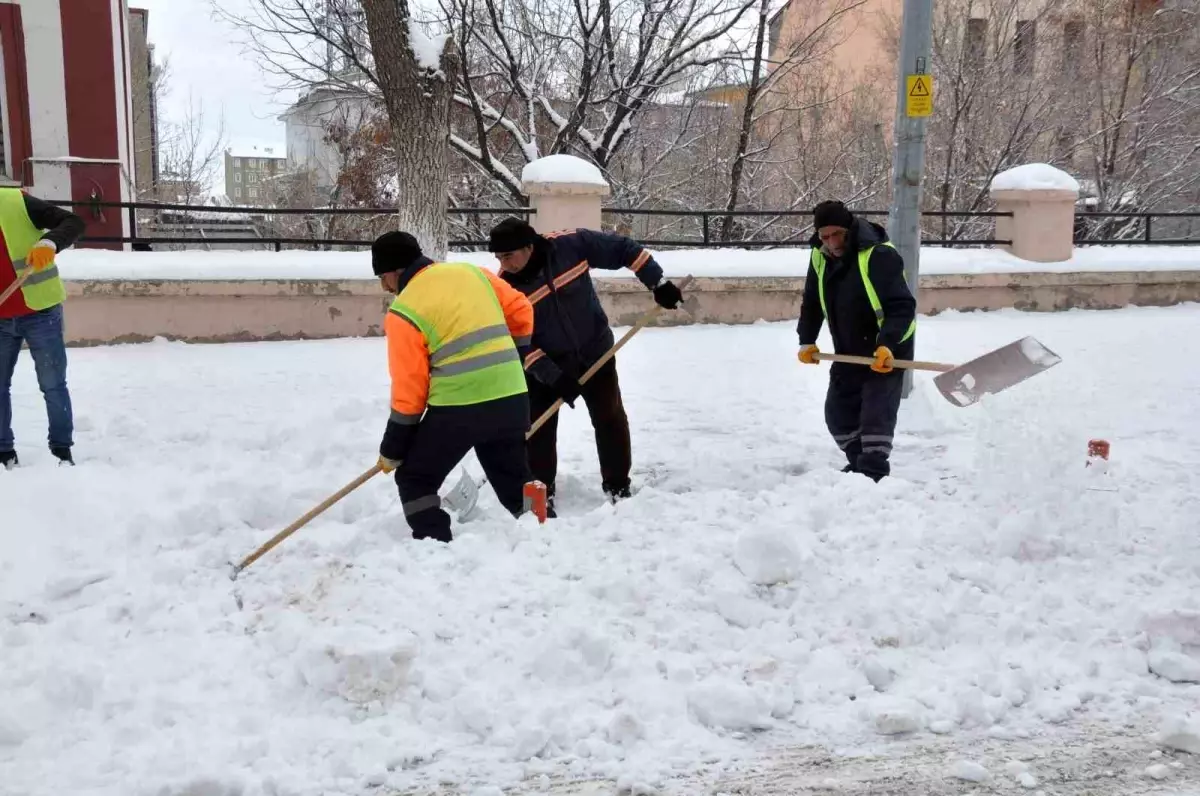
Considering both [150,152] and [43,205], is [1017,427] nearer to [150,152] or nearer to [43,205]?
[43,205]

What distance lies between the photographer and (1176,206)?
754 inches

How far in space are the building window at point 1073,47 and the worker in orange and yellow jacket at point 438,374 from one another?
17.5m

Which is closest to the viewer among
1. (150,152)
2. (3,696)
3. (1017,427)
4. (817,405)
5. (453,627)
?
(3,696)

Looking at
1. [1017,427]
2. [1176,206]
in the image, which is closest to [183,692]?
[1017,427]

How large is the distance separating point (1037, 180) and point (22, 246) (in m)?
10.7

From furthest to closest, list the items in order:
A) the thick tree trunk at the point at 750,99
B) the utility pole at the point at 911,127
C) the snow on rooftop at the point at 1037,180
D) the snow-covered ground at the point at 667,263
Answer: the thick tree trunk at the point at 750,99 < the snow on rooftop at the point at 1037,180 < the snow-covered ground at the point at 667,263 < the utility pole at the point at 911,127

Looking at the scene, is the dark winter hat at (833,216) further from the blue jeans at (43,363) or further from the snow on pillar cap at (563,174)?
the snow on pillar cap at (563,174)

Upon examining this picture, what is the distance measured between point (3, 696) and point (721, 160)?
16.4 meters

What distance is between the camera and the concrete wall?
9.30 metres

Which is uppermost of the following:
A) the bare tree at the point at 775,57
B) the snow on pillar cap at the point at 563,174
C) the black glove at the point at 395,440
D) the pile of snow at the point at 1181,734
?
the bare tree at the point at 775,57

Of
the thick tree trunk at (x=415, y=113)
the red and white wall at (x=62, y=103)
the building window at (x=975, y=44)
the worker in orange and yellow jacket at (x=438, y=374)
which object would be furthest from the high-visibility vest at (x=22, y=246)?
the building window at (x=975, y=44)

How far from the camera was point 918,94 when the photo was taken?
698 centimetres

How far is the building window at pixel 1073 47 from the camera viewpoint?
60.8 feet

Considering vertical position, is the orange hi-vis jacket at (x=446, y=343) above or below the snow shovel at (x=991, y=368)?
above
